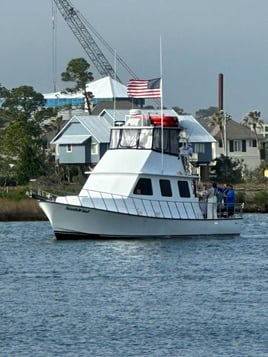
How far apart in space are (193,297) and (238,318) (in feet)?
13.2

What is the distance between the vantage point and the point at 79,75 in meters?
125

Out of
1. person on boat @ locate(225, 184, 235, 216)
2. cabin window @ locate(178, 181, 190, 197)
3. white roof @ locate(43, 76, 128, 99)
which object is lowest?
person on boat @ locate(225, 184, 235, 216)

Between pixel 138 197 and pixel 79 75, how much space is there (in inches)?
2923

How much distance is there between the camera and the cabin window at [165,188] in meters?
52.9

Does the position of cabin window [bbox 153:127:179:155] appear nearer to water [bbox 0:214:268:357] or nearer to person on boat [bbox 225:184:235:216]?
person on boat [bbox 225:184:235:216]

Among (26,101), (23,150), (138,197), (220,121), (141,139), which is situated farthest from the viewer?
(220,121)

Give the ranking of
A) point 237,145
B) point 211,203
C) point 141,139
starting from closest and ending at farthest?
point 141,139
point 211,203
point 237,145

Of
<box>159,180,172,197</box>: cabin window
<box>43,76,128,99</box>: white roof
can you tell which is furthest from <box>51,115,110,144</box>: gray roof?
<box>159,180,172,197</box>: cabin window

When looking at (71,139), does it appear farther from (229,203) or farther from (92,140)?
(229,203)

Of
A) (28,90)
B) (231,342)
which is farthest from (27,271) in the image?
(28,90)

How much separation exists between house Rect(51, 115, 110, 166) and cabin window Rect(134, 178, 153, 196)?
53.5 meters

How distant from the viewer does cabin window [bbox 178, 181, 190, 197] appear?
53.7 meters

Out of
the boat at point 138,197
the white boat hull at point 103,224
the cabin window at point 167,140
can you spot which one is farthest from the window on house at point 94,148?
the white boat hull at point 103,224

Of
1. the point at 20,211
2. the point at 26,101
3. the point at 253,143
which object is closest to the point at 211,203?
the point at 20,211
